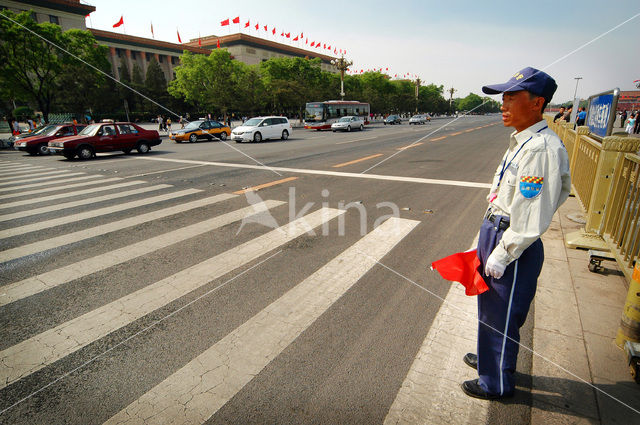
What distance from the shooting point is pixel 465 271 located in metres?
2.19

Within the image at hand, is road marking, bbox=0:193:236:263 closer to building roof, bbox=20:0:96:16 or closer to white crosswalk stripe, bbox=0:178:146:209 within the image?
white crosswalk stripe, bbox=0:178:146:209

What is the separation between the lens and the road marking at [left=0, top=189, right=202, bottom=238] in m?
5.74

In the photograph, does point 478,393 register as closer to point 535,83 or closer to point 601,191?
point 535,83

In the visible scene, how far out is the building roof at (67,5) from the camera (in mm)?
59969

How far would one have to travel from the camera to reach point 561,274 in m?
3.91

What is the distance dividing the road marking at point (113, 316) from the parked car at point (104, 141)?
14.5m

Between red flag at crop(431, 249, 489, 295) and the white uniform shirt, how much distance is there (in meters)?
0.22

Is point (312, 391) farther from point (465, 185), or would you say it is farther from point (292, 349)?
point (465, 185)

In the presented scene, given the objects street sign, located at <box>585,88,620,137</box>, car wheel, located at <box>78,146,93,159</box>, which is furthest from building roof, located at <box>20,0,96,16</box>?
street sign, located at <box>585,88,620,137</box>

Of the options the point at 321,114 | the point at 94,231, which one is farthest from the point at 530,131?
the point at 321,114

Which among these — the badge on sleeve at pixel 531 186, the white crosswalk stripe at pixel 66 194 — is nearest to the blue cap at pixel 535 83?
the badge on sleeve at pixel 531 186

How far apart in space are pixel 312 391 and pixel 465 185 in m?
7.73

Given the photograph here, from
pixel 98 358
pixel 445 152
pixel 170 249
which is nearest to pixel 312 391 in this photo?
pixel 98 358

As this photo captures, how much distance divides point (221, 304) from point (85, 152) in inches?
622
